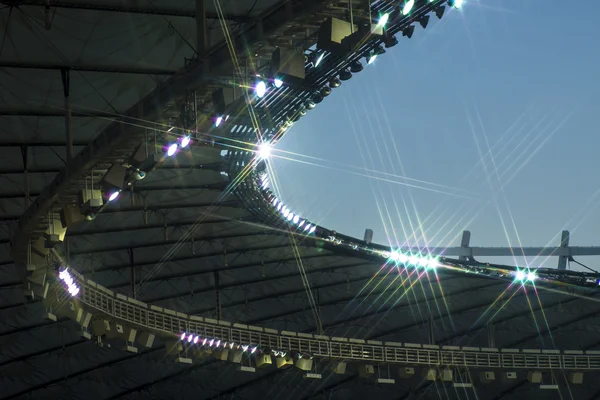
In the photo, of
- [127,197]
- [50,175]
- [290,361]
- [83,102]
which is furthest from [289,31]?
[290,361]

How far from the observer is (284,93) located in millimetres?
28109

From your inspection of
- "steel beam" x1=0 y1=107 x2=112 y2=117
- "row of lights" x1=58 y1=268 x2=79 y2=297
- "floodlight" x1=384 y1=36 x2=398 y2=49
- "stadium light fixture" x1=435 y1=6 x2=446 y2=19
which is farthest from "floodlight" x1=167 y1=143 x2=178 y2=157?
"row of lights" x1=58 y1=268 x2=79 y2=297

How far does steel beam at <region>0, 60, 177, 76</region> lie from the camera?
94.5 ft

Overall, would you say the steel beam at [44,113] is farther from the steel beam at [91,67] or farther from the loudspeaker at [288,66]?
the loudspeaker at [288,66]

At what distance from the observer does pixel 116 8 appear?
88.1ft

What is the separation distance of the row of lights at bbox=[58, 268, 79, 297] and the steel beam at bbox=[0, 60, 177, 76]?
7638 millimetres

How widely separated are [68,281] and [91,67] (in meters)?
8.40

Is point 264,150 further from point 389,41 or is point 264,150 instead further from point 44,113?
point 389,41

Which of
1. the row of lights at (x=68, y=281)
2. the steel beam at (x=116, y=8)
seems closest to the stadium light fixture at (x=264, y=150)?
the steel beam at (x=116, y=8)

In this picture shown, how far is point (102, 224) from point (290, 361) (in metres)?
11.6

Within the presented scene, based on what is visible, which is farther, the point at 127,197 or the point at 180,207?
the point at 180,207

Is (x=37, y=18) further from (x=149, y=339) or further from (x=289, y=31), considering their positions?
(x=149, y=339)

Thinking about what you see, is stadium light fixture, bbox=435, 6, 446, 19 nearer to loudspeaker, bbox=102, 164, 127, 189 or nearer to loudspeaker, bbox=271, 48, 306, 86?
loudspeaker, bbox=271, 48, 306, 86

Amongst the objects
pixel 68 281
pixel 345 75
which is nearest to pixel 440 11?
pixel 345 75
